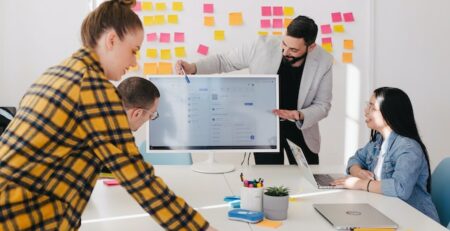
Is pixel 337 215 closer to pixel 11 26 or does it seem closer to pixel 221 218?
pixel 221 218

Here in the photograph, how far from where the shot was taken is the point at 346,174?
7.54ft

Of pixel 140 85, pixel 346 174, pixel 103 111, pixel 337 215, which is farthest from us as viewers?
pixel 346 174

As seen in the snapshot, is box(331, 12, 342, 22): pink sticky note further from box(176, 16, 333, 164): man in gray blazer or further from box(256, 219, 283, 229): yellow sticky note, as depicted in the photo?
box(256, 219, 283, 229): yellow sticky note

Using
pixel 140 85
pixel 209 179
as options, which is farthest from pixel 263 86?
pixel 140 85

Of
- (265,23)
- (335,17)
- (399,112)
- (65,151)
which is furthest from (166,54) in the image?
(65,151)

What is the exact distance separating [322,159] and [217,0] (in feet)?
4.59

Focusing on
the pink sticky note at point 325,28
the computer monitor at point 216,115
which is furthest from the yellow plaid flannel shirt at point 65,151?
the pink sticky note at point 325,28

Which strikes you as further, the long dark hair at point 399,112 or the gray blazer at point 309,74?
the gray blazer at point 309,74

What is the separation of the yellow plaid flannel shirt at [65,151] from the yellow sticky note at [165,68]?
8.05 ft

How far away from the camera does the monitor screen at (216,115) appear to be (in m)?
2.30

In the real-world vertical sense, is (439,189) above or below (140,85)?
below

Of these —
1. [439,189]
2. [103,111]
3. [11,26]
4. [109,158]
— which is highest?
[11,26]

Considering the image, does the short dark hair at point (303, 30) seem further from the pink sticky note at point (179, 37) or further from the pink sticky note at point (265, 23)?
the pink sticky note at point (179, 37)

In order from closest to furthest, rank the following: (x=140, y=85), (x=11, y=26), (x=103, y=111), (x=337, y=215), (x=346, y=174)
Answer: (x=103, y=111)
(x=337, y=215)
(x=140, y=85)
(x=346, y=174)
(x=11, y=26)
